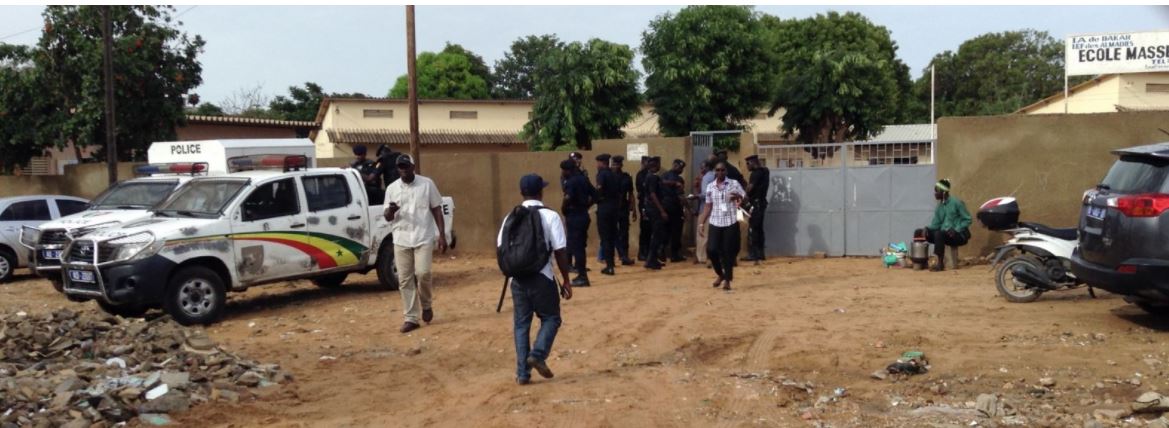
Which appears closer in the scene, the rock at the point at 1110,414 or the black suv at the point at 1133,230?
the rock at the point at 1110,414

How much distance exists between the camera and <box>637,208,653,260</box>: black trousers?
15.4m

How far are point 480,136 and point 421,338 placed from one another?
31.2 metres

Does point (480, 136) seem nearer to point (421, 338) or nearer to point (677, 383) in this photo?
point (421, 338)

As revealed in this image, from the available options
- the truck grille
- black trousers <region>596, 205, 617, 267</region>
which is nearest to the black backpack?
black trousers <region>596, 205, 617, 267</region>

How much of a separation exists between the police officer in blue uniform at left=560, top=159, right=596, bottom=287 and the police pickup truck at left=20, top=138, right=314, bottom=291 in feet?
16.2

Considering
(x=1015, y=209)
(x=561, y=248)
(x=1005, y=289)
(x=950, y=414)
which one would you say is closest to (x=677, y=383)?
(x=561, y=248)

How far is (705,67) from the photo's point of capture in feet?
93.8

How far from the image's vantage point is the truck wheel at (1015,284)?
10359 millimetres

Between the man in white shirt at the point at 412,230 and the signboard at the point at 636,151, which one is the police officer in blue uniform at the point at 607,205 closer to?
the signboard at the point at 636,151

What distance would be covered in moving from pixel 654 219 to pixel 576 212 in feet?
6.91

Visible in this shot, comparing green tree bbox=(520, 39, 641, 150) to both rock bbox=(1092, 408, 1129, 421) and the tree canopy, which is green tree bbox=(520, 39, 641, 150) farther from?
rock bbox=(1092, 408, 1129, 421)

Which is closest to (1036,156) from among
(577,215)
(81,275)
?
(577,215)

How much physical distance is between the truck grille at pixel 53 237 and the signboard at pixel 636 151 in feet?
→ 27.6

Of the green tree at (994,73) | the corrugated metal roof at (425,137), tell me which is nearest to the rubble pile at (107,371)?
the corrugated metal roof at (425,137)
